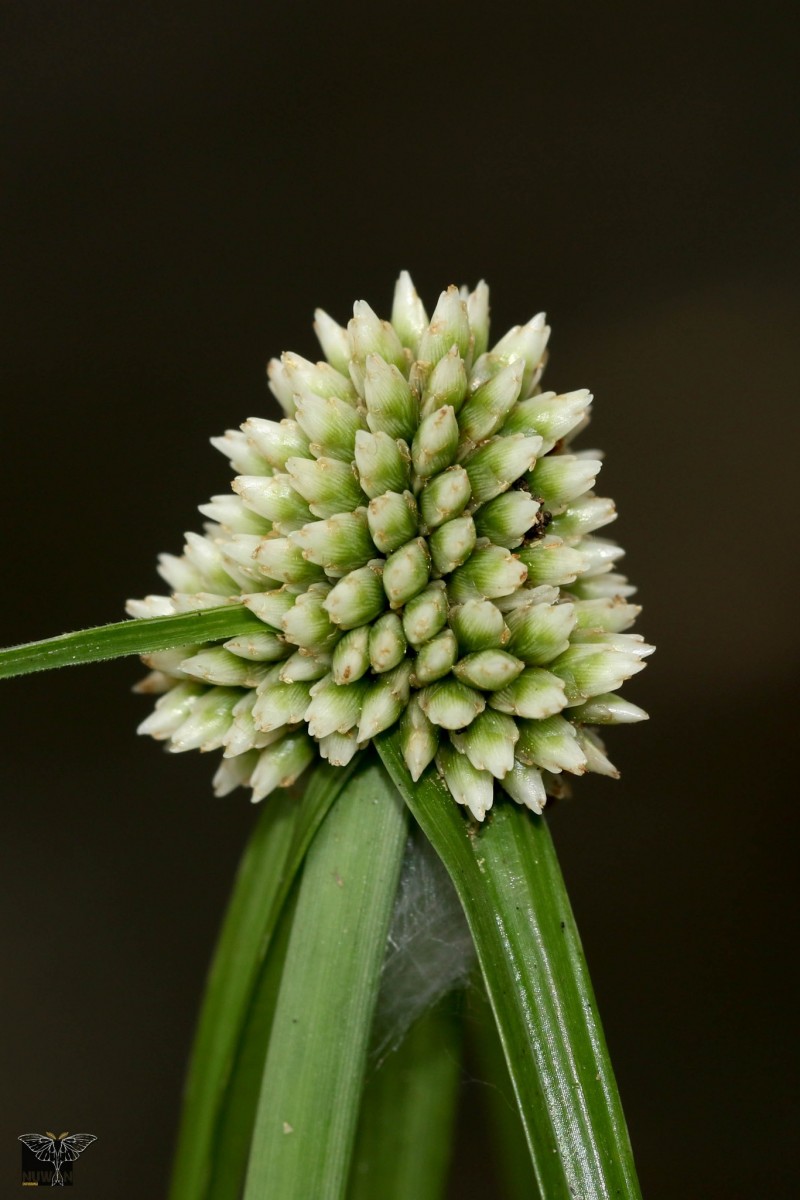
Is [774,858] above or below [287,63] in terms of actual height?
below

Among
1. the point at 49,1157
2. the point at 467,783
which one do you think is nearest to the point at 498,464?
the point at 467,783

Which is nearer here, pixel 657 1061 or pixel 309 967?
pixel 309 967

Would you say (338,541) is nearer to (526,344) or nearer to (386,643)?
(386,643)

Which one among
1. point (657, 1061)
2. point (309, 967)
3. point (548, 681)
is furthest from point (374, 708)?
point (657, 1061)

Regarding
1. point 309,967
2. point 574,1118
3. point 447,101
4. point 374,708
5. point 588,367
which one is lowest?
point 574,1118

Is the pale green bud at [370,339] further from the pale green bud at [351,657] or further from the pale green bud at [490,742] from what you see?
the pale green bud at [490,742]

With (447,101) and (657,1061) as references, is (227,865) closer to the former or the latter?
(657,1061)

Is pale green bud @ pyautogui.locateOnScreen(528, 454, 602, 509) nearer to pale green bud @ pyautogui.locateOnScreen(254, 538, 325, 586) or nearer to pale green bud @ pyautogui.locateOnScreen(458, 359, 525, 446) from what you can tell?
pale green bud @ pyautogui.locateOnScreen(458, 359, 525, 446)
